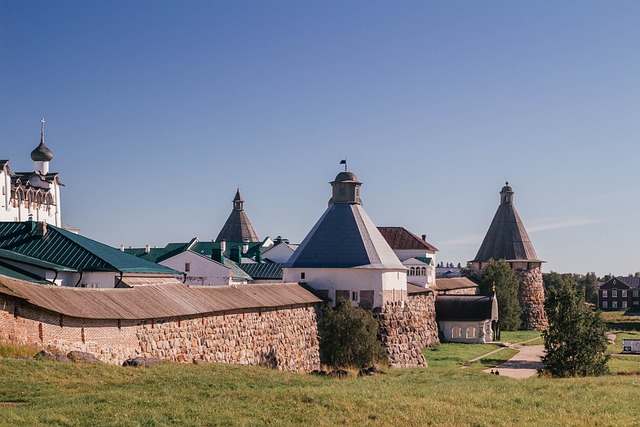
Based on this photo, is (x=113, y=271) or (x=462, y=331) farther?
(x=462, y=331)

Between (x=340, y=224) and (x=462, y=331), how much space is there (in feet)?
42.4

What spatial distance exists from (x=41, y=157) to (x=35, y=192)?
295cm

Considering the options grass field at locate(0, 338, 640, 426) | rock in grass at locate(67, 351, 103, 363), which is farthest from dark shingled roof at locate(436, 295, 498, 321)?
rock in grass at locate(67, 351, 103, 363)

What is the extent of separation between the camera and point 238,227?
67.4 m

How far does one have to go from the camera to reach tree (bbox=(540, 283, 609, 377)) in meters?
23.4

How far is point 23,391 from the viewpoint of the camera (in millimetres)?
→ 11320

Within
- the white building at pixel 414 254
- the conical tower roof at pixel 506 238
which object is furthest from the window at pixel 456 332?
the conical tower roof at pixel 506 238

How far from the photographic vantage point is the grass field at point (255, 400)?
1041 centimetres

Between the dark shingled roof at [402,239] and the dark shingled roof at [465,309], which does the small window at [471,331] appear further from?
the dark shingled roof at [402,239]

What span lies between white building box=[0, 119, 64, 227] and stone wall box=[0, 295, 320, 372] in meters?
24.1

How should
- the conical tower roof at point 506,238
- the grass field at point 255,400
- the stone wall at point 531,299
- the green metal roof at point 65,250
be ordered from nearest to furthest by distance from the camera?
1. the grass field at point 255,400
2. the green metal roof at point 65,250
3. the stone wall at point 531,299
4. the conical tower roof at point 506,238

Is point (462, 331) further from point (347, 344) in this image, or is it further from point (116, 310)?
point (116, 310)

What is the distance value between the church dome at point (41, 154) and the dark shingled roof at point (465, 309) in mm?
25749

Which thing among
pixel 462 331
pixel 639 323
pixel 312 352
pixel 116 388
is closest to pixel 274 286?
pixel 312 352
